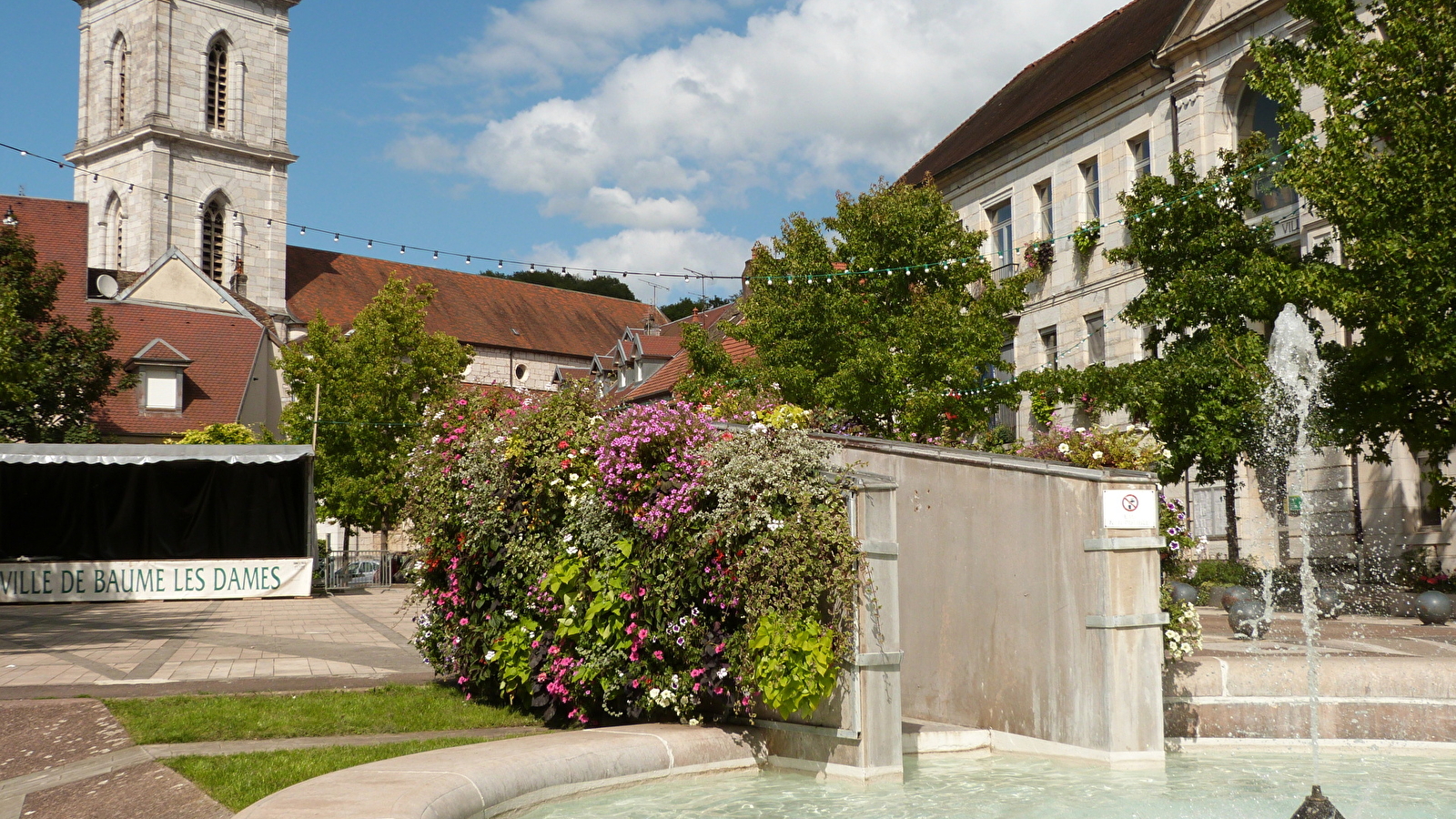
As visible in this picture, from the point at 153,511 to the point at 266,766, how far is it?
20.3 metres

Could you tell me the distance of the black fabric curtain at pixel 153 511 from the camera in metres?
23.9

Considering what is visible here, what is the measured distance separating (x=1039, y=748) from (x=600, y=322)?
250 feet

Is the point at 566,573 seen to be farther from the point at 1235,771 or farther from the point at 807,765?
the point at 1235,771

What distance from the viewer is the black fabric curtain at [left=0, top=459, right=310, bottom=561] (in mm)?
23875

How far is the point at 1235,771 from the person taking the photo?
775cm

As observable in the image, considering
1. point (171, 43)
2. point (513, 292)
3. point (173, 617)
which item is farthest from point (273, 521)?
point (513, 292)

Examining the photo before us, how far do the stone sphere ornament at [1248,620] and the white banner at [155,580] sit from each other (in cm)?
1852

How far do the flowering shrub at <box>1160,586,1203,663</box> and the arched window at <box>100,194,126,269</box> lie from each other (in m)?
60.3

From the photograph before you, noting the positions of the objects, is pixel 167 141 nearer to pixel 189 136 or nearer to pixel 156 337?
pixel 189 136

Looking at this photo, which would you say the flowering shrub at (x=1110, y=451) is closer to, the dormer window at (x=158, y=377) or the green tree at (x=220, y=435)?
the green tree at (x=220, y=435)

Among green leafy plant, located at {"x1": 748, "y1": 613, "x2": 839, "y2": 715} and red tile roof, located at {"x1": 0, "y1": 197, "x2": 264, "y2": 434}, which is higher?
red tile roof, located at {"x1": 0, "y1": 197, "x2": 264, "y2": 434}

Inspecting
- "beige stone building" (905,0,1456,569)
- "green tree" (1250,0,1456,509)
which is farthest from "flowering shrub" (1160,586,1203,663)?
"beige stone building" (905,0,1456,569)

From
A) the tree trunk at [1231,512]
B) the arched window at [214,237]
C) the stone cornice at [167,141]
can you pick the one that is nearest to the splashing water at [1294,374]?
the tree trunk at [1231,512]

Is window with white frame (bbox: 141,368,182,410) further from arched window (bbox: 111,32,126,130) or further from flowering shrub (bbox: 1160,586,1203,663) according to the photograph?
flowering shrub (bbox: 1160,586,1203,663)
